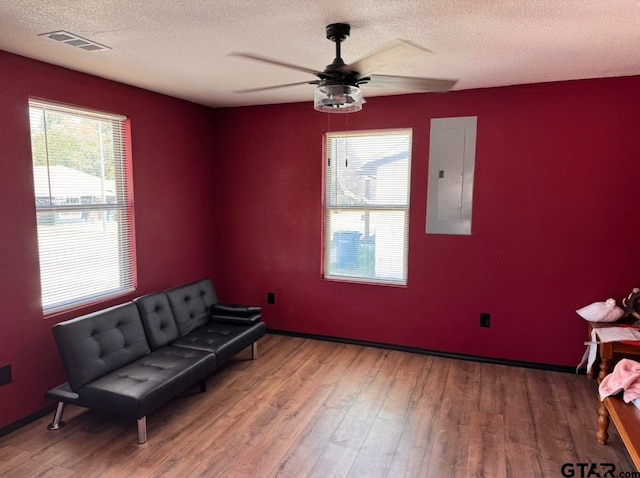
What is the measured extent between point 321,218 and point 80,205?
2.23 metres

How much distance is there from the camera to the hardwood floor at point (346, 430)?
8.07 ft

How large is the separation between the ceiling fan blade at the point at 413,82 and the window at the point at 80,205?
2.37m

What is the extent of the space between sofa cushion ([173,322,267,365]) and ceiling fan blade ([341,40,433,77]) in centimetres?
237

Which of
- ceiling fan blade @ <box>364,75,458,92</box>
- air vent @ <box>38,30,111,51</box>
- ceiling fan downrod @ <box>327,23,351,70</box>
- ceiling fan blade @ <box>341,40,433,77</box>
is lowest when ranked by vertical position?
ceiling fan blade @ <box>364,75,458,92</box>

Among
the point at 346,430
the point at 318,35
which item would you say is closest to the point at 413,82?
the point at 318,35

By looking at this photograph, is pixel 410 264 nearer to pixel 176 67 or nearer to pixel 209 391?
pixel 209 391

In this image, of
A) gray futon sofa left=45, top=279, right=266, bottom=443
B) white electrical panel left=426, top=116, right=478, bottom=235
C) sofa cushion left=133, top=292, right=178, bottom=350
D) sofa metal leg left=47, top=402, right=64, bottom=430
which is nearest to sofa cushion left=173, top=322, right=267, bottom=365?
gray futon sofa left=45, top=279, right=266, bottom=443

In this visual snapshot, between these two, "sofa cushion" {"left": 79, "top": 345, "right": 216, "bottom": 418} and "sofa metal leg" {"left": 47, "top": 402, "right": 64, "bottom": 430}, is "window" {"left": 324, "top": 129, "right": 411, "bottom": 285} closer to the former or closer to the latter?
"sofa cushion" {"left": 79, "top": 345, "right": 216, "bottom": 418}

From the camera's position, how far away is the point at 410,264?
412 centimetres

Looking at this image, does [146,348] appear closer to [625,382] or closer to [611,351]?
[625,382]

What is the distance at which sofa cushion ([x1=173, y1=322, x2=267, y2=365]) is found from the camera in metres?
3.41

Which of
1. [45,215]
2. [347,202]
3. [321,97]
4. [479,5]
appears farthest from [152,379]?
[479,5]

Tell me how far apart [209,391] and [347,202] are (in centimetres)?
224

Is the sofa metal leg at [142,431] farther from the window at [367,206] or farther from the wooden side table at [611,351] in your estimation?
the wooden side table at [611,351]
